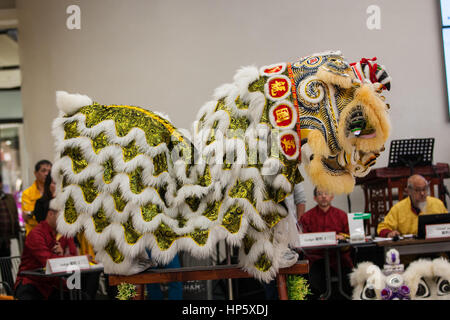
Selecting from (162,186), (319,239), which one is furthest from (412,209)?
(162,186)

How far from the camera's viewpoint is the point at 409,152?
4.79m

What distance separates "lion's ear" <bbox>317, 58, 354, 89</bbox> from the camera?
186cm

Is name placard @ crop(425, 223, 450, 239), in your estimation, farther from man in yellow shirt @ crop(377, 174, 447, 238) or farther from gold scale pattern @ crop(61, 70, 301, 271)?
gold scale pattern @ crop(61, 70, 301, 271)

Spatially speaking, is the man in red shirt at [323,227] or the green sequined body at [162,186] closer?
the green sequined body at [162,186]

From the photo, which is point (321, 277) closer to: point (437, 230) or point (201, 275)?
point (437, 230)

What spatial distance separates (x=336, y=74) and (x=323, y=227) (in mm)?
2823

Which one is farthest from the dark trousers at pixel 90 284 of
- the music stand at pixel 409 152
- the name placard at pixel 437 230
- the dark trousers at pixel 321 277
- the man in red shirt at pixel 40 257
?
the music stand at pixel 409 152

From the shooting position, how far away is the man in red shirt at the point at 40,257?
355 cm

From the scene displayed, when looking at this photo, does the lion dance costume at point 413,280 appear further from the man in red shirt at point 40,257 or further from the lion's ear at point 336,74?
the man in red shirt at point 40,257

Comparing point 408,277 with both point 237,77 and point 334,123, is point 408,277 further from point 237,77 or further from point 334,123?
point 237,77

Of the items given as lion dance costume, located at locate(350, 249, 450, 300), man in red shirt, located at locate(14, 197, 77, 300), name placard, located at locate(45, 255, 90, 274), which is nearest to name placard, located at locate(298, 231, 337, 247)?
lion dance costume, located at locate(350, 249, 450, 300)

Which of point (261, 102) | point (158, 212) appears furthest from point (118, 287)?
point (261, 102)

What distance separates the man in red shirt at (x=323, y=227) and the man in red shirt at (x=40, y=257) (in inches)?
78.3
